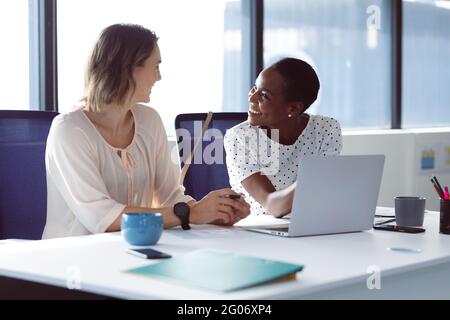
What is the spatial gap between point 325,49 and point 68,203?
305cm

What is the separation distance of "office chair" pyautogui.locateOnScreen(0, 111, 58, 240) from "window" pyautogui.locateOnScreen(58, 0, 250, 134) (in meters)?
1.05

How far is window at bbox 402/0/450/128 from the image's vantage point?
552 centimetres

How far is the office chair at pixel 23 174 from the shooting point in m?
2.32

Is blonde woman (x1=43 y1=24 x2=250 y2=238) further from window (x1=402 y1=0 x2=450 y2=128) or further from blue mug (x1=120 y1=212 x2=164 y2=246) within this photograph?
window (x1=402 y1=0 x2=450 y2=128)

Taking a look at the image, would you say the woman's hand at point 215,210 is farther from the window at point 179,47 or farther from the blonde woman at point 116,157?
the window at point 179,47

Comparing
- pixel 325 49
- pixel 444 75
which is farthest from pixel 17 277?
pixel 444 75

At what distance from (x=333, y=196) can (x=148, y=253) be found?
0.53 metres

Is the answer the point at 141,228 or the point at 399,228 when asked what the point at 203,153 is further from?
the point at 141,228

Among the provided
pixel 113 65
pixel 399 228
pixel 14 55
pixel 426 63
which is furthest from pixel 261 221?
pixel 426 63

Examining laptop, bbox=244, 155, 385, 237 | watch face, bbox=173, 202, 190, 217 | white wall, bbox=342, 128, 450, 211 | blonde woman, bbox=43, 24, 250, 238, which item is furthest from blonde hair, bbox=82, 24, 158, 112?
white wall, bbox=342, 128, 450, 211

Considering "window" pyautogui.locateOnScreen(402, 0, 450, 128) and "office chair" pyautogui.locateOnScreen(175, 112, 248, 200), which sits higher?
"window" pyautogui.locateOnScreen(402, 0, 450, 128)

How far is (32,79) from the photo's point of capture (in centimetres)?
342

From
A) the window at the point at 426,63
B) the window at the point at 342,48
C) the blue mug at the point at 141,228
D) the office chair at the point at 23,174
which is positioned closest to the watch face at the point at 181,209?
the blue mug at the point at 141,228
